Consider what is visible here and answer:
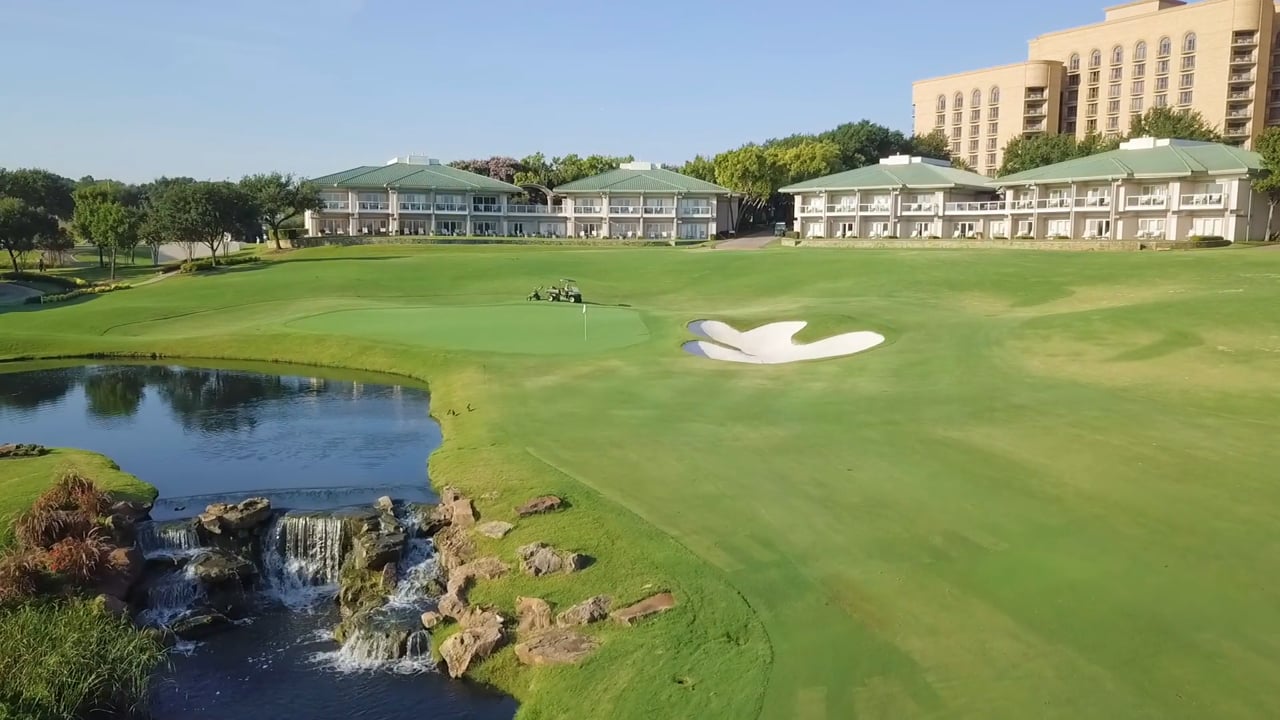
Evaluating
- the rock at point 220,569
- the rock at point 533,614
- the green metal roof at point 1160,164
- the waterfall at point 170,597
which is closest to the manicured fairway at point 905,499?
the rock at point 533,614

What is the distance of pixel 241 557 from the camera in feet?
59.4

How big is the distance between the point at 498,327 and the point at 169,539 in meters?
23.5

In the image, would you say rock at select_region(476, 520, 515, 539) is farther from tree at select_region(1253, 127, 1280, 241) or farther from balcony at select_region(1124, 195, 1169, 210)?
balcony at select_region(1124, 195, 1169, 210)

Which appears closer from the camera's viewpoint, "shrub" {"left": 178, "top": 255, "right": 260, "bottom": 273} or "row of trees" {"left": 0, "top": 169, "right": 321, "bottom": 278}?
"shrub" {"left": 178, "top": 255, "right": 260, "bottom": 273}

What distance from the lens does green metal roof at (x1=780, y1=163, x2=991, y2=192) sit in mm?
90250

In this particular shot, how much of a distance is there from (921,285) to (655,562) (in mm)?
39026

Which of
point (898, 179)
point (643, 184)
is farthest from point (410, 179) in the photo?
point (898, 179)

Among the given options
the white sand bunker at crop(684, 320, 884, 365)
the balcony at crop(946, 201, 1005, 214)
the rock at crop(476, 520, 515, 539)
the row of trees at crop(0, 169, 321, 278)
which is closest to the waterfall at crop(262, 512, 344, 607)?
the rock at crop(476, 520, 515, 539)

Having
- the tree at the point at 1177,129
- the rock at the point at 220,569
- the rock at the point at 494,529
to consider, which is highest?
the tree at the point at 1177,129

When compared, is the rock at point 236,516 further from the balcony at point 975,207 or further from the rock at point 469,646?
the balcony at point 975,207

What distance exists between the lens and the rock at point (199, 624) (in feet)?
51.0

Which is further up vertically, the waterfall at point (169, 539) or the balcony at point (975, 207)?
the balcony at point (975, 207)

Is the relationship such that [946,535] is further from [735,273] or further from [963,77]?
[963,77]

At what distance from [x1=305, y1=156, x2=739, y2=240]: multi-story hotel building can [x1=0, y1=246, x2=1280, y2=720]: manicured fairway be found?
62059mm
